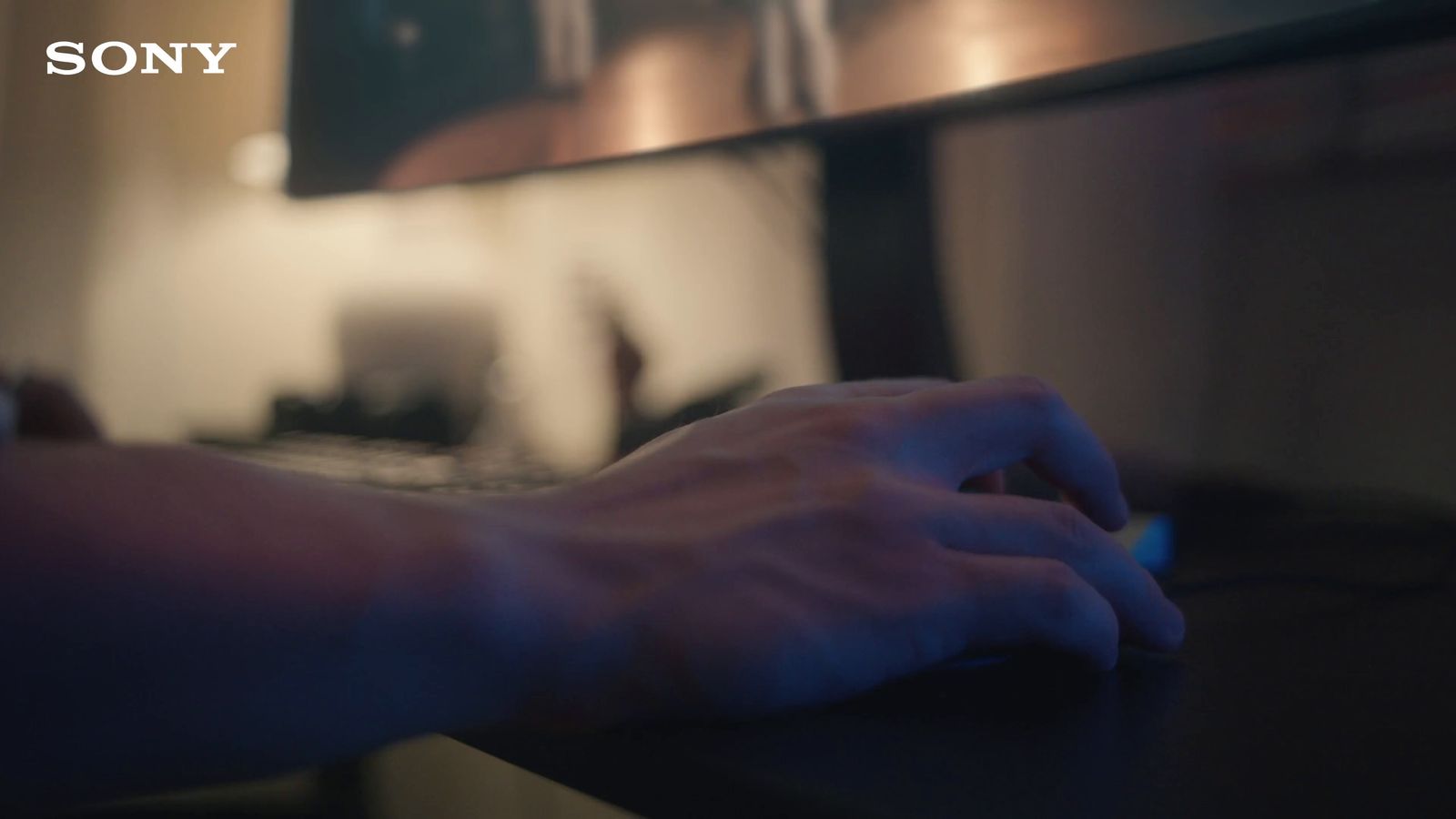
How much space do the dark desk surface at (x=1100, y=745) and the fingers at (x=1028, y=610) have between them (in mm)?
13

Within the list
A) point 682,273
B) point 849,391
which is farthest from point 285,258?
point 849,391

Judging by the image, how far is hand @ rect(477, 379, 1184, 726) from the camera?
0.28 meters

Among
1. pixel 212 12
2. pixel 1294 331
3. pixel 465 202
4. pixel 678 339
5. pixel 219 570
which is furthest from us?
pixel 212 12

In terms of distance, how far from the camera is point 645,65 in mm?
839

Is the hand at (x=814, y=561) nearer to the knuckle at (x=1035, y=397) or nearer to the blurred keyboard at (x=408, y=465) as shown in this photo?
the knuckle at (x=1035, y=397)

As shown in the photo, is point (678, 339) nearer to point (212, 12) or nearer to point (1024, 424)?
point (1024, 424)

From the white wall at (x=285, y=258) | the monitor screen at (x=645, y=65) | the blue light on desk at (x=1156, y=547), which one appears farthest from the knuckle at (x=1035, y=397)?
the white wall at (x=285, y=258)

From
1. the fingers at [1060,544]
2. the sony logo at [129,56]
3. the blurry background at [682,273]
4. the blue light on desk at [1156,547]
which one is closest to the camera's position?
the fingers at [1060,544]

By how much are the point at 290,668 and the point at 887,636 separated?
17cm

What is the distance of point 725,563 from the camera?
0.32 metres

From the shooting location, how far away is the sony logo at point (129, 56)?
135 cm

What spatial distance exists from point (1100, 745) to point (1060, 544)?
10 cm

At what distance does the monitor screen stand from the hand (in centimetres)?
31

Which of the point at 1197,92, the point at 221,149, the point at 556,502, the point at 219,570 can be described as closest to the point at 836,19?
the point at 1197,92
